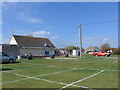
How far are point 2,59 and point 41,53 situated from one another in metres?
22.7

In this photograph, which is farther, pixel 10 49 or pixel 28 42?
pixel 28 42

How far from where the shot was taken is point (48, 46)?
142 feet

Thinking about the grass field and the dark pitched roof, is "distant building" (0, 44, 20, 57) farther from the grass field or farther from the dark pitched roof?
the grass field

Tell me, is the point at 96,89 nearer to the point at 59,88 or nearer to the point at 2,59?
the point at 59,88

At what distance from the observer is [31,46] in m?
37.4

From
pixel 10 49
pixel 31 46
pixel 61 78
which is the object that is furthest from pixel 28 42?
pixel 61 78

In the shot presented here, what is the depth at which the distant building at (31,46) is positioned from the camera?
35.0m

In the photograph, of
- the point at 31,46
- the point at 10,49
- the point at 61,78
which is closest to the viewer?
the point at 61,78

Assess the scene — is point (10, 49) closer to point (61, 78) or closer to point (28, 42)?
point (28, 42)

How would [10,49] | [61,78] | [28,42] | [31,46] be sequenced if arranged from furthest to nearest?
[28,42] → [31,46] → [10,49] → [61,78]

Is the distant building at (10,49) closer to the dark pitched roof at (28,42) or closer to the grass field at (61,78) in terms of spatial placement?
the dark pitched roof at (28,42)

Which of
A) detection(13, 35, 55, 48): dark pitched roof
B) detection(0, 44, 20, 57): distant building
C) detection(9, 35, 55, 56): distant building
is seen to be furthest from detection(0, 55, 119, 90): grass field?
detection(13, 35, 55, 48): dark pitched roof

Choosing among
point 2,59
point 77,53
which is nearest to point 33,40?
point 77,53

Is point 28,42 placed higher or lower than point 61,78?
higher
